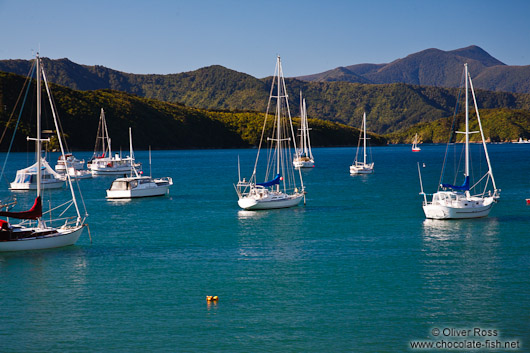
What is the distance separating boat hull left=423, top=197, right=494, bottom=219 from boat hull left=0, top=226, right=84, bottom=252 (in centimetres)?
2581

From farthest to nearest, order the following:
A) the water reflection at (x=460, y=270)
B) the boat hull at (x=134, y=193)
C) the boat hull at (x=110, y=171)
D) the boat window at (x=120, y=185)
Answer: the boat hull at (x=110, y=171)
the boat window at (x=120, y=185)
the boat hull at (x=134, y=193)
the water reflection at (x=460, y=270)

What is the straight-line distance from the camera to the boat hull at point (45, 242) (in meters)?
32.5

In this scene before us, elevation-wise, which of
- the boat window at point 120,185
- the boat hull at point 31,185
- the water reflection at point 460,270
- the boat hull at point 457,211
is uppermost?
the boat window at point 120,185

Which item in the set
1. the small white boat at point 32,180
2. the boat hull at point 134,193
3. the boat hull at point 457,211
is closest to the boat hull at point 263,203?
the boat hull at point 457,211

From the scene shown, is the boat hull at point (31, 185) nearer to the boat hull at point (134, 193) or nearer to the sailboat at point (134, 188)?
the sailboat at point (134, 188)

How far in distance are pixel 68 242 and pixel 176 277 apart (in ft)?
30.7

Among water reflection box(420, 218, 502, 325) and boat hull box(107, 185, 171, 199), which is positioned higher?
boat hull box(107, 185, 171, 199)

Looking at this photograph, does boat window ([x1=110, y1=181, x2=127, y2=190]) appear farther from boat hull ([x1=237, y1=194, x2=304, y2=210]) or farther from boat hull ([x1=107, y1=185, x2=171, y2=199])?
boat hull ([x1=237, y1=194, x2=304, y2=210])

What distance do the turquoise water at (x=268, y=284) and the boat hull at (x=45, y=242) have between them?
1.66ft

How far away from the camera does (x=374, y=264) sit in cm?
3142

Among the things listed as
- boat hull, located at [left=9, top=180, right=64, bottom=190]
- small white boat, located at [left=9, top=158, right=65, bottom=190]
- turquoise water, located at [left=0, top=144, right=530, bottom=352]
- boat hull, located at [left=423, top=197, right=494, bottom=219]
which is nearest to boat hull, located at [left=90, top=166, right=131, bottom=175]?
small white boat, located at [left=9, top=158, right=65, bottom=190]

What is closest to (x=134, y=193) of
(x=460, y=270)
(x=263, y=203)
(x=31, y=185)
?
(x=263, y=203)

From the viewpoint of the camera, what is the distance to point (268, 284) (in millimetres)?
27172

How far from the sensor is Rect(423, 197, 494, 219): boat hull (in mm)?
→ 43562
